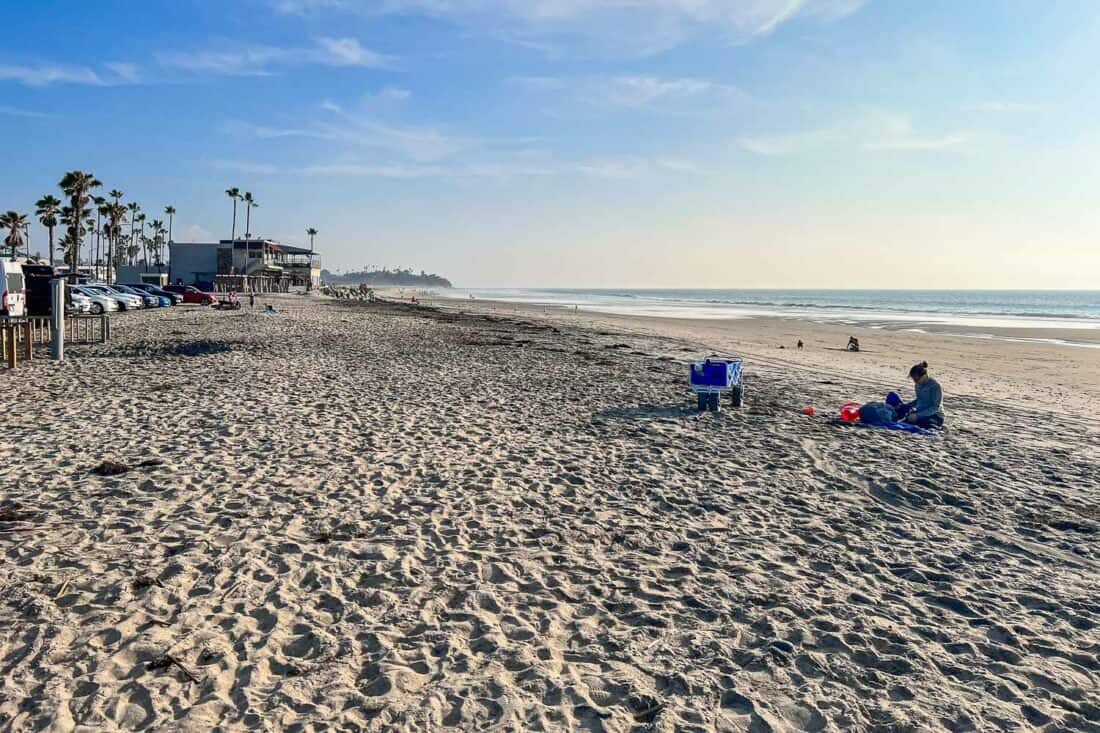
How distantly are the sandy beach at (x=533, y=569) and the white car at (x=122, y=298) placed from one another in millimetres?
29970

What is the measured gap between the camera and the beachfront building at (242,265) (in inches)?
3588

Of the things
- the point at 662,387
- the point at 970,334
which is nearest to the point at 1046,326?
the point at 970,334

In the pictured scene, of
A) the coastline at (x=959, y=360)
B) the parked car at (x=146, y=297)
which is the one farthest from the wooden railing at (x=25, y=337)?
the parked car at (x=146, y=297)

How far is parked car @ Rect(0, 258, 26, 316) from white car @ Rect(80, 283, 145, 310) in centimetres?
1888

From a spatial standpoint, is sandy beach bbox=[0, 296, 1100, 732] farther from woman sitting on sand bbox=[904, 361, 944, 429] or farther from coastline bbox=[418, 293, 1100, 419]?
coastline bbox=[418, 293, 1100, 419]

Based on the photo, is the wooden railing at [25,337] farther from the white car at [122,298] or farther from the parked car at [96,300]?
the white car at [122,298]

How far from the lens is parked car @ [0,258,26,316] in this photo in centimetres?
1908

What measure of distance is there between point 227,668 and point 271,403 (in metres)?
8.46

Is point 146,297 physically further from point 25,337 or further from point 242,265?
point 242,265

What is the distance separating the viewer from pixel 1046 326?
48.6m

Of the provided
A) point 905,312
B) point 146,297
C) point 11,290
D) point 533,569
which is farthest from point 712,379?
point 905,312

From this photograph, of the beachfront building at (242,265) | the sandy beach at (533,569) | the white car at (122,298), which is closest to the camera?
the sandy beach at (533,569)

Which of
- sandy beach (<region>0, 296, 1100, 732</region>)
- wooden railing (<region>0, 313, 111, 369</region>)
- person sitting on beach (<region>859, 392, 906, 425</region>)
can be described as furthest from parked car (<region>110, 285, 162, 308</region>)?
person sitting on beach (<region>859, 392, 906, 425</region>)

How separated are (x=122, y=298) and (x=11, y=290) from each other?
20764 millimetres
